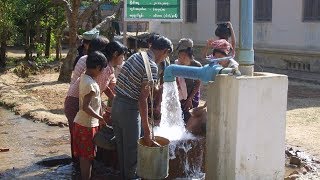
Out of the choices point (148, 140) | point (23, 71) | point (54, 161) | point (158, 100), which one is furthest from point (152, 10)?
point (23, 71)

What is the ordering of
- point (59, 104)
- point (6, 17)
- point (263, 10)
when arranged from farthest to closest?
1. point (263, 10)
2. point (6, 17)
3. point (59, 104)

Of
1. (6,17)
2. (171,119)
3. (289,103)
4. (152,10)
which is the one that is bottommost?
(289,103)

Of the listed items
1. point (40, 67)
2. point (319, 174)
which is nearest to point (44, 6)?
point (40, 67)

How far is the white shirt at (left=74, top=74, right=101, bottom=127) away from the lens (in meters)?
4.76

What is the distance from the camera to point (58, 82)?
45.6 feet

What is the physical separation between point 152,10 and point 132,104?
5036mm

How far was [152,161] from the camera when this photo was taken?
172 inches

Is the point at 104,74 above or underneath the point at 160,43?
underneath

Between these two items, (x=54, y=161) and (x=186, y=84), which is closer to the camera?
(x=54, y=161)

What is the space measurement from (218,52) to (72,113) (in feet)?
5.95

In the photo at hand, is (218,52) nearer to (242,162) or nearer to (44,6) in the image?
(242,162)

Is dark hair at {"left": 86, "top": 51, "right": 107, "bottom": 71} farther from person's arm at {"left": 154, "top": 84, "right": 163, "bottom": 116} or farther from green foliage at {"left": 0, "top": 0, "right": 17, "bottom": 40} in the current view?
green foliage at {"left": 0, "top": 0, "right": 17, "bottom": 40}

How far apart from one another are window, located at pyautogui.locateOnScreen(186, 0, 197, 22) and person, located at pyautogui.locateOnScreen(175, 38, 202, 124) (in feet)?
48.7

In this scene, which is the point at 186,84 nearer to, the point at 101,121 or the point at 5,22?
the point at 101,121
